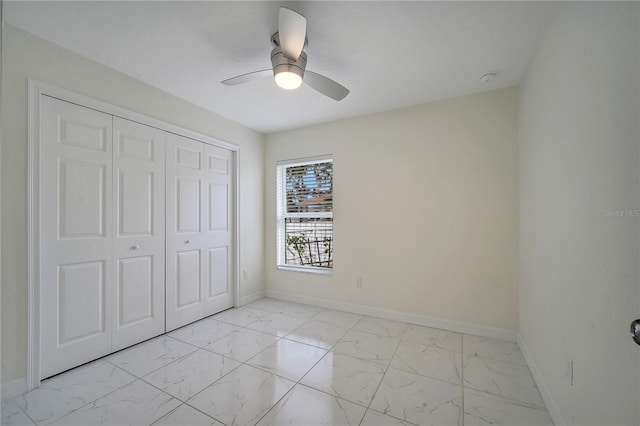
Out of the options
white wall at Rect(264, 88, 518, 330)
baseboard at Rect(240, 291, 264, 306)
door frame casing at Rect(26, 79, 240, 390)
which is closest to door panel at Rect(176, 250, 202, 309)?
baseboard at Rect(240, 291, 264, 306)

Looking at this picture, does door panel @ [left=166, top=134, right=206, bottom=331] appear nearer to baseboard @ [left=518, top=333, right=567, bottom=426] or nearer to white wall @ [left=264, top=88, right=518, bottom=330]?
white wall @ [left=264, top=88, right=518, bottom=330]

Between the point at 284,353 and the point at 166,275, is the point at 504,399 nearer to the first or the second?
the point at 284,353

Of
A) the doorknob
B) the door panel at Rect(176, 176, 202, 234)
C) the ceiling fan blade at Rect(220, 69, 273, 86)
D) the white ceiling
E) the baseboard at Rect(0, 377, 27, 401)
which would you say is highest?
the white ceiling

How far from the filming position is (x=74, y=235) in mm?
2186

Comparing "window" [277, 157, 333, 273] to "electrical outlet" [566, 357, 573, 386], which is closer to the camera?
"electrical outlet" [566, 357, 573, 386]

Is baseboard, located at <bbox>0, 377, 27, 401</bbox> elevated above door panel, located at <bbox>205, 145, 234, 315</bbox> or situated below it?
below

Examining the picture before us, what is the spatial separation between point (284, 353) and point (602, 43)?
278 cm

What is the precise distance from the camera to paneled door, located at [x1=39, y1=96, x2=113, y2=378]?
2047mm

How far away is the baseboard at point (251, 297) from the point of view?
12.1 ft

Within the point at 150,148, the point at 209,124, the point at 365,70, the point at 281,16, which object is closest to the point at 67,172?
the point at 150,148

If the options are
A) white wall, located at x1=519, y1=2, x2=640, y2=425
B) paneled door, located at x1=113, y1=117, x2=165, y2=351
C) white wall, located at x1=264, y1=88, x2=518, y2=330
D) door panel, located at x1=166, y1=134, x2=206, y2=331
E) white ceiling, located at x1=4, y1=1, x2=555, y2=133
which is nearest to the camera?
white wall, located at x1=519, y1=2, x2=640, y2=425

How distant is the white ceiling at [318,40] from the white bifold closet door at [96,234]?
1.85ft

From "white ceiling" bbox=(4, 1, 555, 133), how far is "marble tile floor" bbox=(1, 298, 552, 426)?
2.40 metres

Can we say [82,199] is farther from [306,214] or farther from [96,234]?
[306,214]
